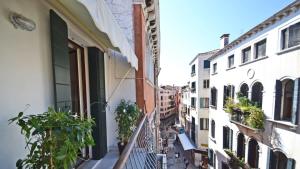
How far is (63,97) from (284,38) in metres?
9.18

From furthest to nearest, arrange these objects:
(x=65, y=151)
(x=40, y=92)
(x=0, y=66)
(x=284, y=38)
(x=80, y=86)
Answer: (x=284, y=38) < (x=80, y=86) < (x=40, y=92) < (x=0, y=66) < (x=65, y=151)

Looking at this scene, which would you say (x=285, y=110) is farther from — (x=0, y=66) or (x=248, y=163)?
(x=0, y=66)

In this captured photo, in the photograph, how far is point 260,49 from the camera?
921 cm

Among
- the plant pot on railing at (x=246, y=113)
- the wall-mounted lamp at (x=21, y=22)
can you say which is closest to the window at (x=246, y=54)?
the plant pot on railing at (x=246, y=113)

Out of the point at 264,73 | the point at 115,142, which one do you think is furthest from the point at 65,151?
the point at 264,73

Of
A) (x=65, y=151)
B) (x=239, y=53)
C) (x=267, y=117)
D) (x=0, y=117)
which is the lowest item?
(x=267, y=117)

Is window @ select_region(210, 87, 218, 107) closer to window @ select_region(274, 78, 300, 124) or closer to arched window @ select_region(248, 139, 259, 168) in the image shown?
arched window @ select_region(248, 139, 259, 168)

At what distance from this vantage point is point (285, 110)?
761 cm

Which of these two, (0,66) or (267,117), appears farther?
(267,117)

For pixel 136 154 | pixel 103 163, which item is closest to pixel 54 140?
pixel 136 154

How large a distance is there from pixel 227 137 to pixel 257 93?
5078mm

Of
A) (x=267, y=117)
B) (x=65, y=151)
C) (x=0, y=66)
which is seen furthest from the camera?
(x=267, y=117)

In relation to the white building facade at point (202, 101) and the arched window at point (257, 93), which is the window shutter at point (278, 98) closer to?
the arched window at point (257, 93)

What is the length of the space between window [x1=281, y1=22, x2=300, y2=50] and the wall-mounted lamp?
887 centimetres
